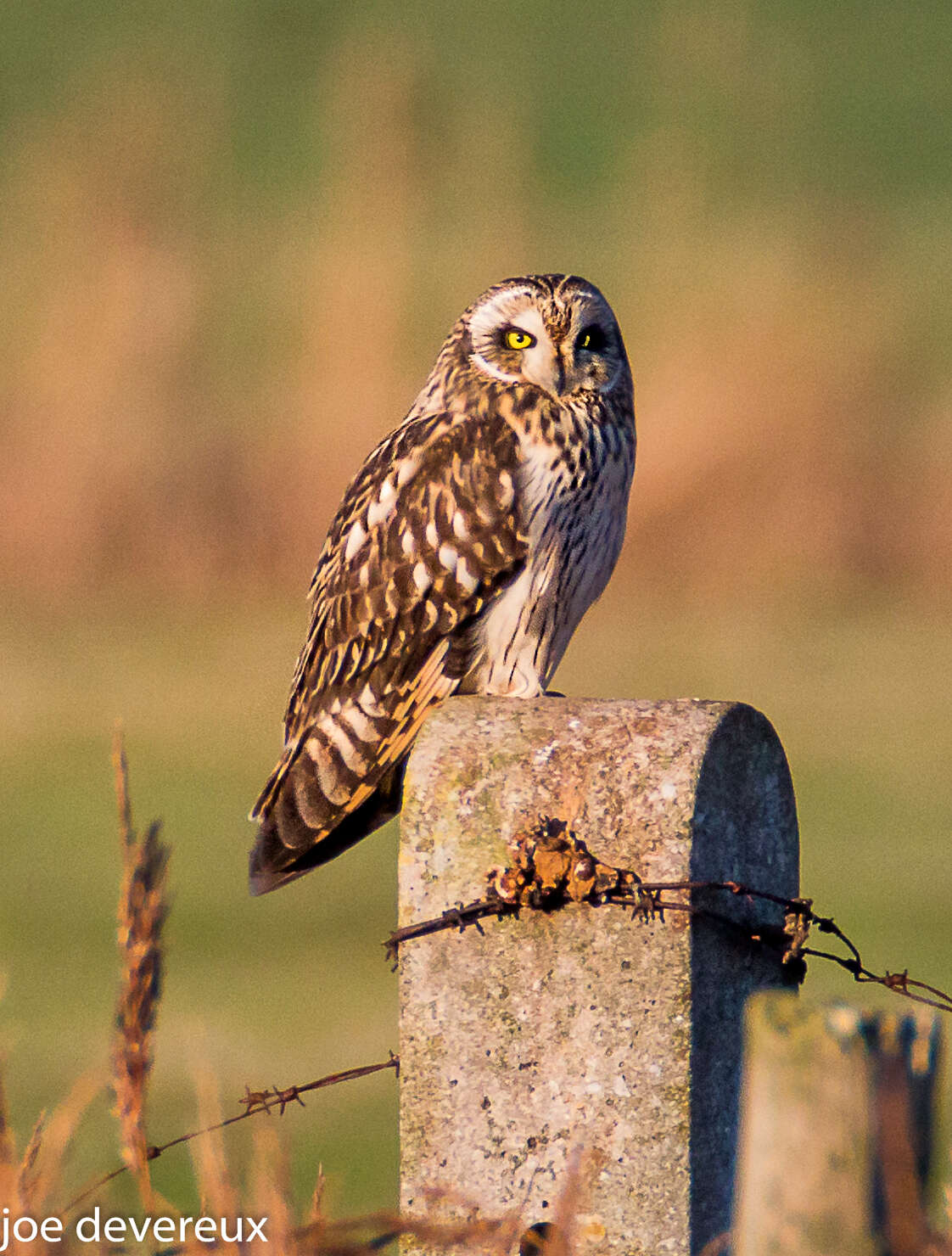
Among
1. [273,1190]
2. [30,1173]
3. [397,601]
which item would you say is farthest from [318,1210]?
[397,601]

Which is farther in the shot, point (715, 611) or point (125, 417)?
point (715, 611)

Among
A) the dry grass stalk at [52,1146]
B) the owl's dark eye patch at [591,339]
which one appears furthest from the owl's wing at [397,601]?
the dry grass stalk at [52,1146]

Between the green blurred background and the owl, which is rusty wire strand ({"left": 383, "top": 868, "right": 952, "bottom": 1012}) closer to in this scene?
the owl

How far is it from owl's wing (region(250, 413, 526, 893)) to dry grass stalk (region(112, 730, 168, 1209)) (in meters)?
1.51

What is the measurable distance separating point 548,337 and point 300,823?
1046mm

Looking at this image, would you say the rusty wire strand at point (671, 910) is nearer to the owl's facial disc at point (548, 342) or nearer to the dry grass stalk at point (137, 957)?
the dry grass stalk at point (137, 957)

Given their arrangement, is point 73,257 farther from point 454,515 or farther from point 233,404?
point 454,515

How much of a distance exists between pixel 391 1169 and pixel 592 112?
26839mm

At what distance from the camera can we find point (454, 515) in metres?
3.81

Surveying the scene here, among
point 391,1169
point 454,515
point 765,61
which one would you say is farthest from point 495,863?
point 765,61

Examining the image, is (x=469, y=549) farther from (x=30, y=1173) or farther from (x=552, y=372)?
(x=30, y=1173)

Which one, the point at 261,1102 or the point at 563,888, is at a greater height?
the point at 563,888

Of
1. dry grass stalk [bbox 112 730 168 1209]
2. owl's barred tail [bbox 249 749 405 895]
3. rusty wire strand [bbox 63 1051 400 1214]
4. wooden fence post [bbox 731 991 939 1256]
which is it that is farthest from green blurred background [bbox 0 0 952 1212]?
wooden fence post [bbox 731 991 939 1256]

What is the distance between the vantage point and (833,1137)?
179cm
